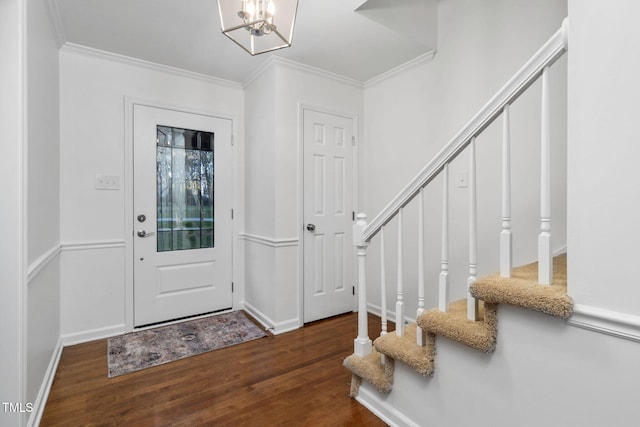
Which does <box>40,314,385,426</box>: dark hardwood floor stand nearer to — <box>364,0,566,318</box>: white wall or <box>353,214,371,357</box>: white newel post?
<box>353,214,371,357</box>: white newel post

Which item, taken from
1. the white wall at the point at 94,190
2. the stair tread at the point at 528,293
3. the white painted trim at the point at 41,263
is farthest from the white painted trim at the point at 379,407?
the white wall at the point at 94,190

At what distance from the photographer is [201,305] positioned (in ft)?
10.3

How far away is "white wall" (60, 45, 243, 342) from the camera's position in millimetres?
2547

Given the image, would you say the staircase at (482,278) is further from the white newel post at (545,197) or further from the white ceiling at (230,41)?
the white ceiling at (230,41)

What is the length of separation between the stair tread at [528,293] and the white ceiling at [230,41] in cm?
193

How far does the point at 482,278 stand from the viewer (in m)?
1.26

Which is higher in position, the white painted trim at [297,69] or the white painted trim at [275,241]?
the white painted trim at [297,69]

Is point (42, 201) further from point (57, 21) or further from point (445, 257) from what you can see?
point (445, 257)

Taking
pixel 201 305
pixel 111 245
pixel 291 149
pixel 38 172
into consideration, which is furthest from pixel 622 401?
pixel 111 245

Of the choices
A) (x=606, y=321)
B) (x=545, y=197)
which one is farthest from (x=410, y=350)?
(x=545, y=197)

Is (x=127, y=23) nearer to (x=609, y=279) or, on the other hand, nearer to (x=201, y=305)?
(x=201, y=305)

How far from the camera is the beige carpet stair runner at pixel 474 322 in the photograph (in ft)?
3.51

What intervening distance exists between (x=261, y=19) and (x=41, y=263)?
71.2 inches

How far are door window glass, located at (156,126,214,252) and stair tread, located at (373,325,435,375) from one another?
2.17 m
